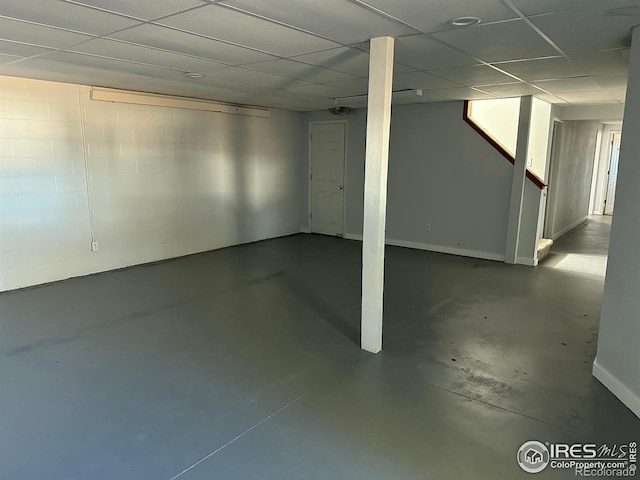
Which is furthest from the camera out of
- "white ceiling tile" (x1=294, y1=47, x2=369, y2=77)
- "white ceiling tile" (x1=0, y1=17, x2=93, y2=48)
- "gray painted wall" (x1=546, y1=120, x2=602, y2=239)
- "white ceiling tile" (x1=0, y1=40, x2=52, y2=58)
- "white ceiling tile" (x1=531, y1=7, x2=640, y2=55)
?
"gray painted wall" (x1=546, y1=120, x2=602, y2=239)

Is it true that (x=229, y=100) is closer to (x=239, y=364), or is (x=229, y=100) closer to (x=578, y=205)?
(x=239, y=364)

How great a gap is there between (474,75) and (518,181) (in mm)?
2192

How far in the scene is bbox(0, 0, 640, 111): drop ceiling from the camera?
2359 millimetres

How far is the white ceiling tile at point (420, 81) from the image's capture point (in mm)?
4246

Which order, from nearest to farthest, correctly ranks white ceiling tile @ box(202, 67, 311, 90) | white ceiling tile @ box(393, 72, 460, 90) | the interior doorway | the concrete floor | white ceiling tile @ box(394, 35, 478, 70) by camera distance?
the concrete floor
white ceiling tile @ box(394, 35, 478, 70)
white ceiling tile @ box(202, 67, 311, 90)
white ceiling tile @ box(393, 72, 460, 90)
the interior doorway

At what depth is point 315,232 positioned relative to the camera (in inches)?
323

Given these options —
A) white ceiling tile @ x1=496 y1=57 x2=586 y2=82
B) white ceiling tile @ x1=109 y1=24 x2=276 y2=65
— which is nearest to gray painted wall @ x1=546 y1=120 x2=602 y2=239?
white ceiling tile @ x1=496 y1=57 x2=586 y2=82

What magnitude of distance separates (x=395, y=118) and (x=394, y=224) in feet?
5.69

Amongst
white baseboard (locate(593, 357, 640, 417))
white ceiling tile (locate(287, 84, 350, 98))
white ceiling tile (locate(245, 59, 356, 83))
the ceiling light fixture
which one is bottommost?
white baseboard (locate(593, 357, 640, 417))

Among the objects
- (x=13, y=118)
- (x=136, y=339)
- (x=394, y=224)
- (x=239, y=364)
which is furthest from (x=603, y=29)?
(x=13, y=118)

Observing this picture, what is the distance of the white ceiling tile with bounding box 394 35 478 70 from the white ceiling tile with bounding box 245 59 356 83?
2.55 feet

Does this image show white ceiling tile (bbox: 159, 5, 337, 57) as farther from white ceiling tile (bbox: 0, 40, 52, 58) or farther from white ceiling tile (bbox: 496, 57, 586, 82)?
white ceiling tile (bbox: 496, 57, 586, 82)

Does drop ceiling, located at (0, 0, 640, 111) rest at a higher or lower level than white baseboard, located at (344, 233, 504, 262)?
higher

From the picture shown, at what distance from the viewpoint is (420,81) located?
4.58 metres
